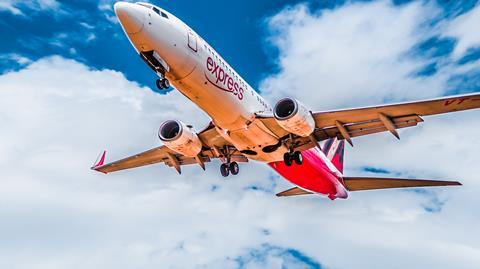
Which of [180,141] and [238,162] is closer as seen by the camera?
[180,141]

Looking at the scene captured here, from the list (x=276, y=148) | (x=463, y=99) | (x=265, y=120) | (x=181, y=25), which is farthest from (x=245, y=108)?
(x=463, y=99)

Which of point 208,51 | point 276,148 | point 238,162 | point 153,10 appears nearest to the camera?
point 153,10

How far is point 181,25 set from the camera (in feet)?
76.0

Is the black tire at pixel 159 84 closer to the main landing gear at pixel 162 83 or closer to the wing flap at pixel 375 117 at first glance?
the main landing gear at pixel 162 83

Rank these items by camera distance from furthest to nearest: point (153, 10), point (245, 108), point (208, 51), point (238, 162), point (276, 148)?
point (238, 162) → point (276, 148) → point (245, 108) → point (208, 51) → point (153, 10)

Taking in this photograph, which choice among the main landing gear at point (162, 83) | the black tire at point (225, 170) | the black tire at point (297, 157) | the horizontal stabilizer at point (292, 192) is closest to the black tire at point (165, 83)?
the main landing gear at point (162, 83)

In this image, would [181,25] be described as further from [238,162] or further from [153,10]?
[238,162]

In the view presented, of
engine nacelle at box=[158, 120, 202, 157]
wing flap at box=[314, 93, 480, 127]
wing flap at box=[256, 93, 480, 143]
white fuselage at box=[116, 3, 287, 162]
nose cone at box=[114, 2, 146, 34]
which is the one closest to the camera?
nose cone at box=[114, 2, 146, 34]

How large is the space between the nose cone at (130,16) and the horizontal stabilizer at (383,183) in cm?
1546

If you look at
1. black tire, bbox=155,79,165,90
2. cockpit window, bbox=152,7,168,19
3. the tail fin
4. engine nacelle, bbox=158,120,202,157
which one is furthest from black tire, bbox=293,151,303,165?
cockpit window, bbox=152,7,168,19

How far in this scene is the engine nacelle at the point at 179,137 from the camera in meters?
27.5

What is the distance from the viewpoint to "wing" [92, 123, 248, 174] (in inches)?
1147

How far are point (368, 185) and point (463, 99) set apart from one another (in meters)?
11.6

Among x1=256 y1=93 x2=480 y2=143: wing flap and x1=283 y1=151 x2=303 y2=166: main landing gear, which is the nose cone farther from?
x1=283 y1=151 x2=303 y2=166: main landing gear
